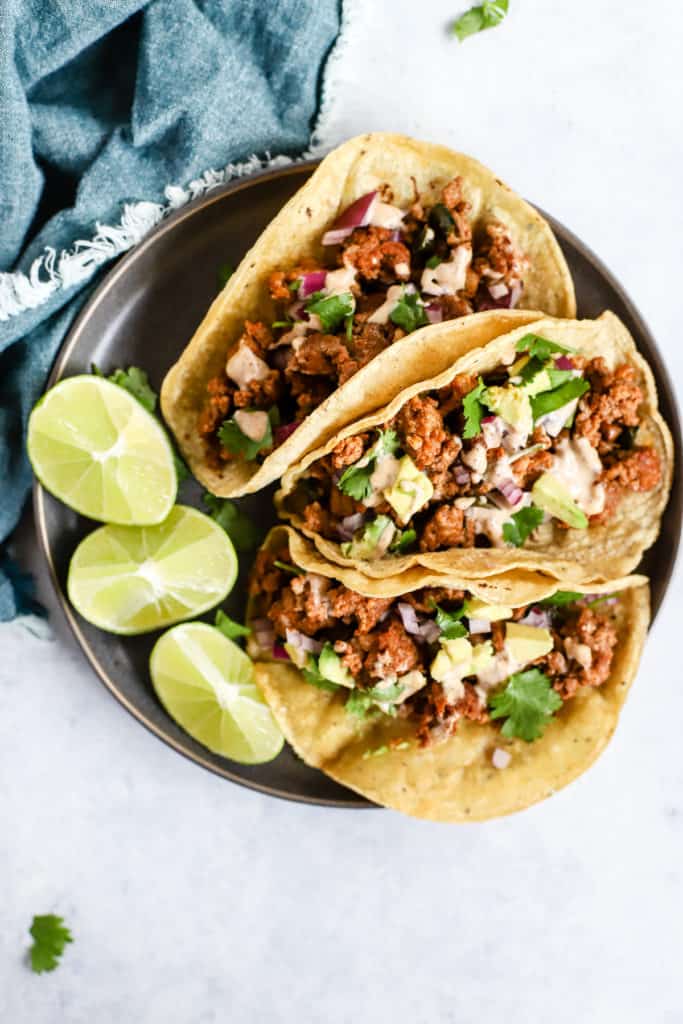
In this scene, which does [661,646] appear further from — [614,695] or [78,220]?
[78,220]

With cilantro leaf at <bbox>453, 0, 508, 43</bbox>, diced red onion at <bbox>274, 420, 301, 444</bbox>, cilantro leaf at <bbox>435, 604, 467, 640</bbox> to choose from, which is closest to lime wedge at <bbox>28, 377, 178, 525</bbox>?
diced red onion at <bbox>274, 420, 301, 444</bbox>

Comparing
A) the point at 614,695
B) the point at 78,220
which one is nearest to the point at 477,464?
the point at 614,695

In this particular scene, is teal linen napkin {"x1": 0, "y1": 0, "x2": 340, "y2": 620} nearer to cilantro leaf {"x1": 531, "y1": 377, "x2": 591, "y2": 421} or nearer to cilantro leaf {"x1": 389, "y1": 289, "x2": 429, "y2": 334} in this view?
cilantro leaf {"x1": 389, "y1": 289, "x2": 429, "y2": 334}

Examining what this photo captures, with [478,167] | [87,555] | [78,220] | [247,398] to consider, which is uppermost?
[478,167]

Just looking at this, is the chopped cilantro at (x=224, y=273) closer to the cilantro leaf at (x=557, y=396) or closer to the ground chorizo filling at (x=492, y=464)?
the ground chorizo filling at (x=492, y=464)

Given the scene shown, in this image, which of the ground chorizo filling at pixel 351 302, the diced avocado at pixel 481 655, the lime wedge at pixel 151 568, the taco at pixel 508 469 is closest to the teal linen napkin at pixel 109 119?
the lime wedge at pixel 151 568

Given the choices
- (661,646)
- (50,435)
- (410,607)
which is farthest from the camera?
(661,646)
